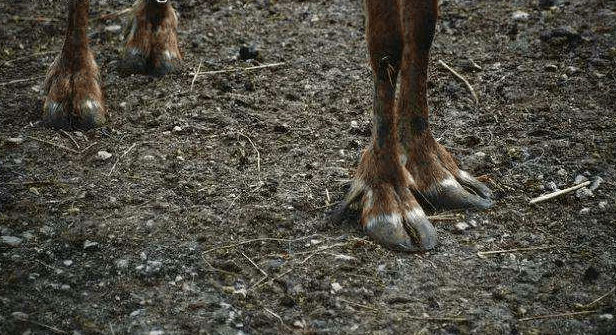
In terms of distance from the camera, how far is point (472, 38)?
18.0 feet

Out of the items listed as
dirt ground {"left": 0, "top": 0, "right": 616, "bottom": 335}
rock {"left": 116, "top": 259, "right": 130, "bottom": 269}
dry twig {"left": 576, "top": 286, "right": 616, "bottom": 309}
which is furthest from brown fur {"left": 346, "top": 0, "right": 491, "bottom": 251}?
rock {"left": 116, "top": 259, "right": 130, "bottom": 269}

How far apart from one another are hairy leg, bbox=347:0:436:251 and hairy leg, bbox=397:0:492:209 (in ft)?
0.51

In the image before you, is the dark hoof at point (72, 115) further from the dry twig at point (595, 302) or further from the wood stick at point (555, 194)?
the dry twig at point (595, 302)

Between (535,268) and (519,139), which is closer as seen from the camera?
(535,268)

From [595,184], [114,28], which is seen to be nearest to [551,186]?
[595,184]

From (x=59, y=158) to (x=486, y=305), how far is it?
8.09ft

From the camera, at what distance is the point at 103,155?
420 cm

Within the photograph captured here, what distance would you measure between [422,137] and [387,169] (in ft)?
1.13

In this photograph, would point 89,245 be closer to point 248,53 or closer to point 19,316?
point 19,316

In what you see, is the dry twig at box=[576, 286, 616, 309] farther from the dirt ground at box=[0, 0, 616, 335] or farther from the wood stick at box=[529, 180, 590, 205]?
the wood stick at box=[529, 180, 590, 205]

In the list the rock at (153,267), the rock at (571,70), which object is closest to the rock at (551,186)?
the rock at (571,70)

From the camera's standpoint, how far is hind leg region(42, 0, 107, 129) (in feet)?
14.6

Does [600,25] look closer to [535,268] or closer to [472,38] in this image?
[472,38]

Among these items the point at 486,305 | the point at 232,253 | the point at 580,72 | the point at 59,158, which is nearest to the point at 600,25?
the point at 580,72
